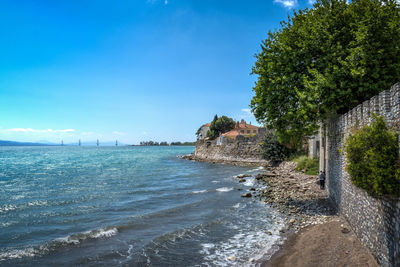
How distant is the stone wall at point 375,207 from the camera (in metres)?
6.58

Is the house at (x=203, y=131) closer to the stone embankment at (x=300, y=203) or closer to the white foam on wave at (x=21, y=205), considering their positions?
the stone embankment at (x=300, y=203)

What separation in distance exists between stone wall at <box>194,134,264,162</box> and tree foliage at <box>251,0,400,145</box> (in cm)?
3956

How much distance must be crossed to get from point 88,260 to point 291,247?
789 cm

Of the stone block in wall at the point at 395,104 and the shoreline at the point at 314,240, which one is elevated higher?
the stone block in wall at the point at 395,104

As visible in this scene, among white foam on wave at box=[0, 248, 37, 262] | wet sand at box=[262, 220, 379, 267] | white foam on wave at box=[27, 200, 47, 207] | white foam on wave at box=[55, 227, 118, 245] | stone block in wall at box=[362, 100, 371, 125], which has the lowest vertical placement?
white foam on wave at box=[0, 248, 37, 262]

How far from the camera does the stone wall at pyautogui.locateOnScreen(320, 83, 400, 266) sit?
21.6 ft

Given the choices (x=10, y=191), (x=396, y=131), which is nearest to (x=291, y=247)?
(x=396, y=131)

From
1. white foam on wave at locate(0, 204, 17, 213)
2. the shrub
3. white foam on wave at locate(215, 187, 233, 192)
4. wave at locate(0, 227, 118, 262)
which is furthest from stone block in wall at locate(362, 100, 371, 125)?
the shrub

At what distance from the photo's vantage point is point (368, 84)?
13250mm

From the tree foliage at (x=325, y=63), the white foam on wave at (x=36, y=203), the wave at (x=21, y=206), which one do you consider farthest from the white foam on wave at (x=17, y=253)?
the tree foliage at (x=325, y=63)

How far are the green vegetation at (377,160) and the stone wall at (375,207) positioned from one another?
0.92 ft

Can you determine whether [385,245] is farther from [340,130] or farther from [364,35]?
[364,35]

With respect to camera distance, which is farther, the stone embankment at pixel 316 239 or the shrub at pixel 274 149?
the shrub at pixel 274 149

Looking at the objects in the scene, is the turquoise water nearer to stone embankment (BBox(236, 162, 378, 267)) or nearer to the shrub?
stone embankment (BBox(236, 162, 378, 267))
